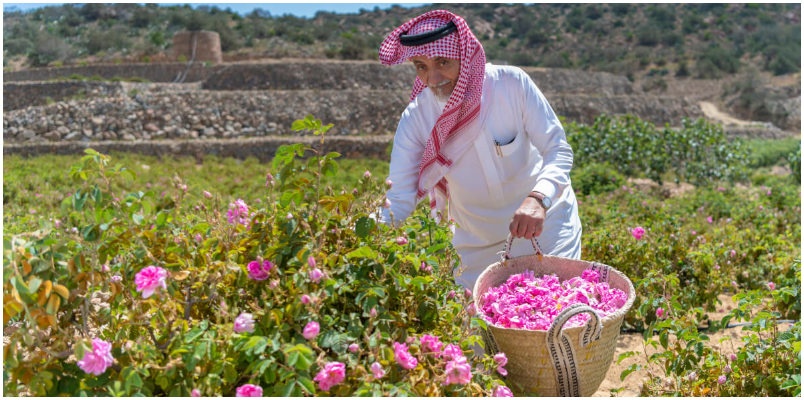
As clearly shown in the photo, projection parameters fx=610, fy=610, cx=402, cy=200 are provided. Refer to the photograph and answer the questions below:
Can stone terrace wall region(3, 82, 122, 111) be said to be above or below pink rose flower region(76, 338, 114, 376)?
below

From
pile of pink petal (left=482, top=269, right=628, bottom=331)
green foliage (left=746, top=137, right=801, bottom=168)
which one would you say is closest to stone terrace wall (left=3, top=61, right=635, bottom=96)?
green foliage (left=746, top=137, right=801, bottom=168)


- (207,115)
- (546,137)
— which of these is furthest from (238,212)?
(207,115)

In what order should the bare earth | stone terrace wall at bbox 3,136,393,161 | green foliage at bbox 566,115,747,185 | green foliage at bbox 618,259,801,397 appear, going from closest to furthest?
green foliage at bbox 618,259,801,397
the bare earth
green foliage at bbox 566,115,747,185
stone terrace wall at bbox 3,136,393,161

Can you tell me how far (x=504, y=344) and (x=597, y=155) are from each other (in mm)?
7897

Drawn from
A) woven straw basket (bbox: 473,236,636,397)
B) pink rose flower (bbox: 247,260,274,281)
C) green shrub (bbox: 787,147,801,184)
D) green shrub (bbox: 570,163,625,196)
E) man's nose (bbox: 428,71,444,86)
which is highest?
man's nose (bbox: 428,71,444,86)

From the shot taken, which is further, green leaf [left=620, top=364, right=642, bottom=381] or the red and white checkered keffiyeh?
the red and white checkered keffiyeh

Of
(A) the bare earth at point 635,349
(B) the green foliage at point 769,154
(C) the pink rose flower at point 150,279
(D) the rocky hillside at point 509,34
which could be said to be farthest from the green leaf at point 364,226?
(D) the rocky hillside at point 509,34

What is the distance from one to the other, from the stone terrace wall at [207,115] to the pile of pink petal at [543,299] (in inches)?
499

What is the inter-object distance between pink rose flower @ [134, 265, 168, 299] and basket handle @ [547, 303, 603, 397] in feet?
2.78

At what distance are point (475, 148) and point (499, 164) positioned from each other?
0.11 m

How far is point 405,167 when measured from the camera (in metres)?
2.10

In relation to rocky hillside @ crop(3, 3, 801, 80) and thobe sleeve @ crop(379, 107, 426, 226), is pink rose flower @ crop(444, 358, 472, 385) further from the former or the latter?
rocky hillside @ crop(3, 3, 801, 80)

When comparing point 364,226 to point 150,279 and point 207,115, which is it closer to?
point 150,279

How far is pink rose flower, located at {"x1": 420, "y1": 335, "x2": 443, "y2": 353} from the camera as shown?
1.25 meters
